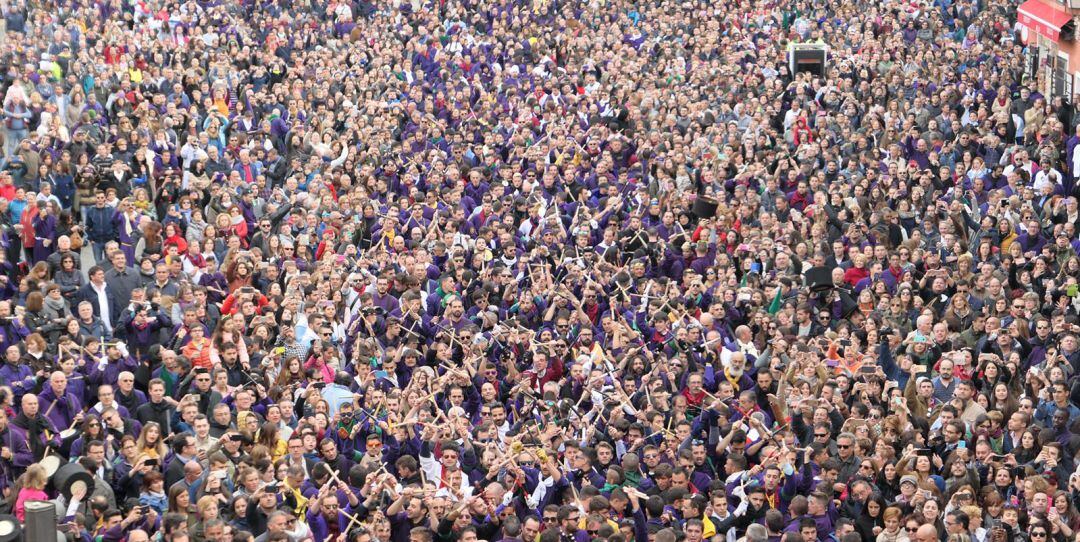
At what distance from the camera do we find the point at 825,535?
518 inches

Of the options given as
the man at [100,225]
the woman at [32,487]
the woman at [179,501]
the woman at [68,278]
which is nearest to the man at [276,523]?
the woman at [179,501]

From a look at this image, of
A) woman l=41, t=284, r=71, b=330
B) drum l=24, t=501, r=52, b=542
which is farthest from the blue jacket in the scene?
drum l=24, t=501, r=52, b=542

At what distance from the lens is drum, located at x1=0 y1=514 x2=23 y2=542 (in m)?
10.9

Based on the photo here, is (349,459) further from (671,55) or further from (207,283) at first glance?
(671,55)

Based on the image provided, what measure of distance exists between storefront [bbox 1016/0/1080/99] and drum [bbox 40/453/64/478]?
1683cm

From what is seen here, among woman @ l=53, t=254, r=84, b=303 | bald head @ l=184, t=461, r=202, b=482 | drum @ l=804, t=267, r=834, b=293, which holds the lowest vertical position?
woman @ l=53, t=254, r=84, b=303

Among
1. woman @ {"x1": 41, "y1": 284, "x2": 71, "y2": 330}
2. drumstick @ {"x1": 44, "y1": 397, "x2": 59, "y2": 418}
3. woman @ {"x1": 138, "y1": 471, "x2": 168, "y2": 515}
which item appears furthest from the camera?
woman @ {"x1": 41, "y1": 284, "x2": 71, "y2": 330}

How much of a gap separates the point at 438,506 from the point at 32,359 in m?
4.32

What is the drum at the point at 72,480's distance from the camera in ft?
42.1

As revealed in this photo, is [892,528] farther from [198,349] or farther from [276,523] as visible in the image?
[198,349]

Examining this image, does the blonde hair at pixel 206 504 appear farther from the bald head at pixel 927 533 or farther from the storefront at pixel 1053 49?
the storefront at pixel 1053 49

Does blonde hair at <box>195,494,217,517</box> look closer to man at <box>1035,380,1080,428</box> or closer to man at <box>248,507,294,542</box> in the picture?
man at <box>248,507,294,542</box>

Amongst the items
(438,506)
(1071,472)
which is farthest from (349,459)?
(1071,472)

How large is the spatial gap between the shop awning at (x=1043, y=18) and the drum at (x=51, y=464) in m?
18.4
